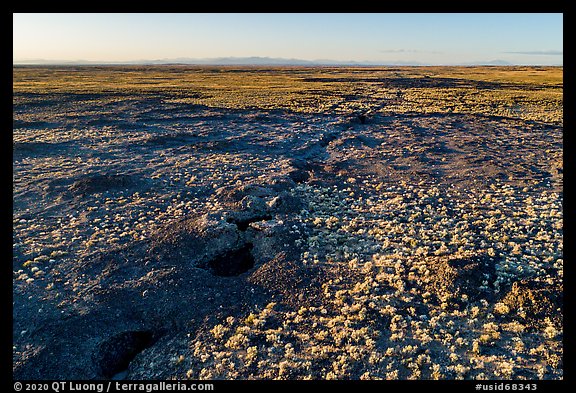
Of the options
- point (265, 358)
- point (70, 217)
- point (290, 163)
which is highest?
point (290, 163)

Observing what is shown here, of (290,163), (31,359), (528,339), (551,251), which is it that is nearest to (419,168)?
(290,163)

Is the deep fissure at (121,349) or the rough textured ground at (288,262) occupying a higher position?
the rough textured ground at (288,262)

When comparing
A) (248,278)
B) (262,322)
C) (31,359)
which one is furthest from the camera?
(248,278)

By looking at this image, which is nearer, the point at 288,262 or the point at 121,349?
the point at 121,349

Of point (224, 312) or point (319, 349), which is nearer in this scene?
point (319, 349)

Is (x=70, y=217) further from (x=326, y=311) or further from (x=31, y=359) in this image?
(x=326, y=311)

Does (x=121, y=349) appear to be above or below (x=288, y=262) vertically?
below

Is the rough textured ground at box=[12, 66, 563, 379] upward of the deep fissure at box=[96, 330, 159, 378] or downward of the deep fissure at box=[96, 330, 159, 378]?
upward

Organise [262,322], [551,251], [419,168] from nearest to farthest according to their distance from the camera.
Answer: [262,322] → [551,251] → [419,168]
